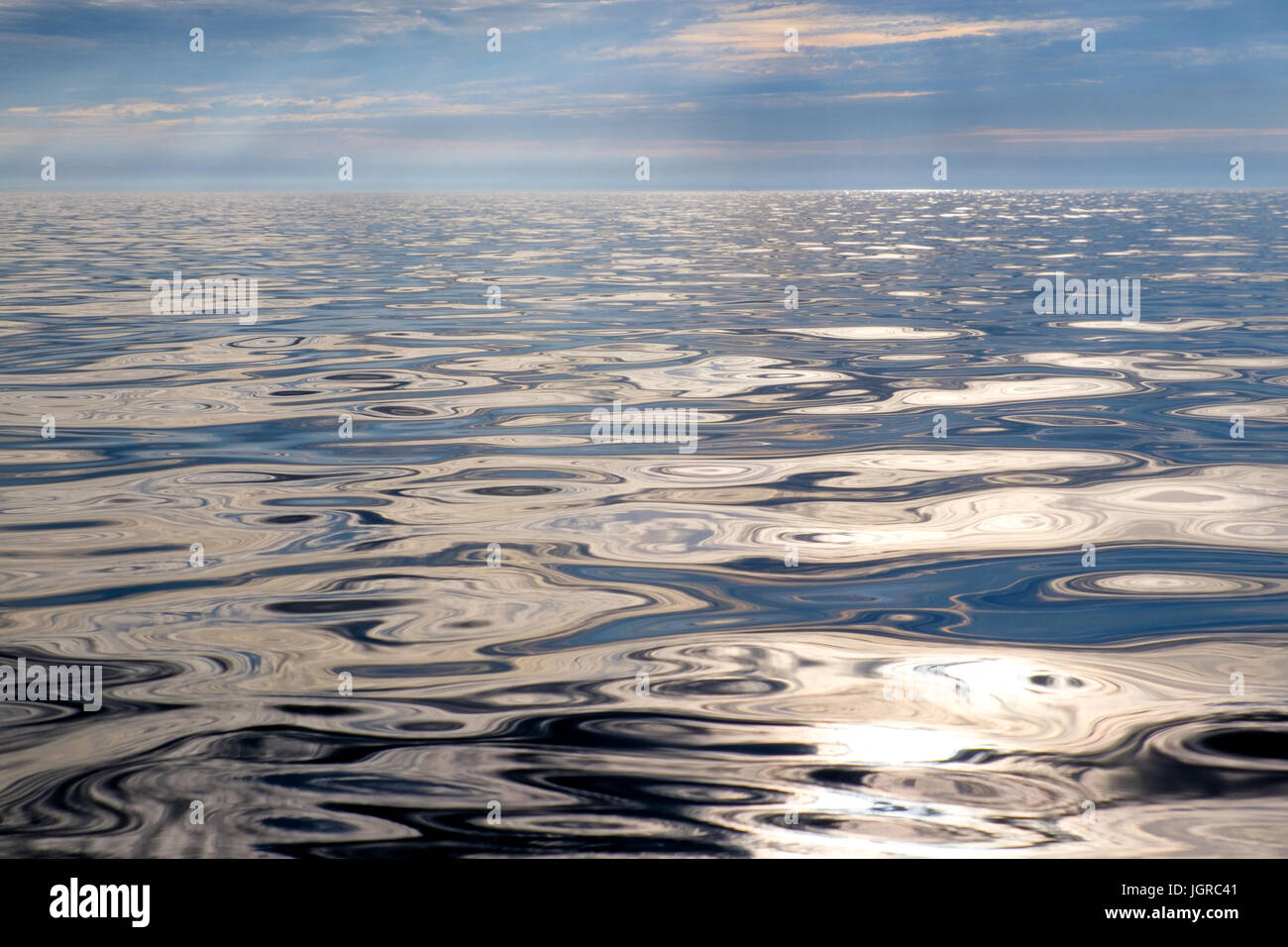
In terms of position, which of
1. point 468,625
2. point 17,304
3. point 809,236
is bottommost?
point 468,625

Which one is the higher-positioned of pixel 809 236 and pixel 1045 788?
pixel 809 236

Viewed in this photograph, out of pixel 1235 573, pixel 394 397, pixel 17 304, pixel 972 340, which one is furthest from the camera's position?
pixel 17 304

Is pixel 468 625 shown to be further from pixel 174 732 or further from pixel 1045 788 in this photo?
pixel 1045 788

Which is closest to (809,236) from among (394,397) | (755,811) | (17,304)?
(17,304)

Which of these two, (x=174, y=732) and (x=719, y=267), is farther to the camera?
(x=719, y=267)

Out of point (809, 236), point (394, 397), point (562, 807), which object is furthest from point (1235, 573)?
point (809, 236)

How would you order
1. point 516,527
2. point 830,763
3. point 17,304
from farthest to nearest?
point 17,304 < point 516,527 < point 830,763
